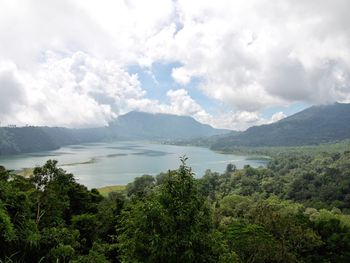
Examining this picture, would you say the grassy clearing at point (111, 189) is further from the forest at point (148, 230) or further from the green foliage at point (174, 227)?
the green foliage at point (174, 227)

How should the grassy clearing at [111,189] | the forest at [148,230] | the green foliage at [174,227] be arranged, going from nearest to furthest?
the green foliage at [174,227]
the forest at [148,230]
the grassy clearing at [111,189]

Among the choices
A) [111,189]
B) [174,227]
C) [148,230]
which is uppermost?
[174,227]

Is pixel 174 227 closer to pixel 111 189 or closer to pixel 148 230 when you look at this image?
pixel 148 230

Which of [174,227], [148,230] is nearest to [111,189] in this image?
[148,230]

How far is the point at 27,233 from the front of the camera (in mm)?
10320

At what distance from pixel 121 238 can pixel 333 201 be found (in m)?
66.8

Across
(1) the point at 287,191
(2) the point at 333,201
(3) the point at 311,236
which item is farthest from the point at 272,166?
(3) the point at 311,236

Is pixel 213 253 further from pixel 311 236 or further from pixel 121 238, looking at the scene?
pixel 311 236

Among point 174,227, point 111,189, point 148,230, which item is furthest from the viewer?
point 111,189

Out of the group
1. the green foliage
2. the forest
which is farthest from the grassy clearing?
the green foliage

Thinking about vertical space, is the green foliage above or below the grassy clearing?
above

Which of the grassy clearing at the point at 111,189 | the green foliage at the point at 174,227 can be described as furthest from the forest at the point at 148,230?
the grassy clearing at the point at 111,189

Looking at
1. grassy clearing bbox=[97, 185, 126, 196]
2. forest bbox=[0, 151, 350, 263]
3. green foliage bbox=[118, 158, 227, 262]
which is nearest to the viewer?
green foliage bbox=[118, 158, 227, 262]

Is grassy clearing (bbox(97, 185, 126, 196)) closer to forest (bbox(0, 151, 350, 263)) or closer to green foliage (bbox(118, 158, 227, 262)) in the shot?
forest (bbox(0, 151, 350, 263))
